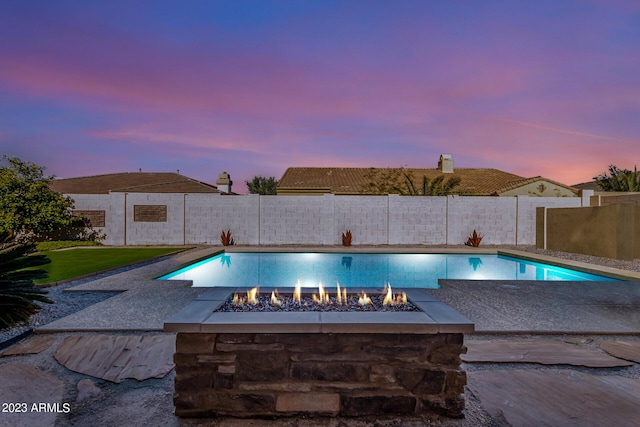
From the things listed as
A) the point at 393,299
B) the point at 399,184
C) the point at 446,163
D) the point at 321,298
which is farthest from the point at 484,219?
the point at 321,298

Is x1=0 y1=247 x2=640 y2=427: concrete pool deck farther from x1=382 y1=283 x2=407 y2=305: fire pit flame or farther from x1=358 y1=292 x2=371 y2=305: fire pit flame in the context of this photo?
x1=358 y1=292 x2=371 y2=305: fire pit flame

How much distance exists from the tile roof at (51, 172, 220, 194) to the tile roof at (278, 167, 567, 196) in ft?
21.1

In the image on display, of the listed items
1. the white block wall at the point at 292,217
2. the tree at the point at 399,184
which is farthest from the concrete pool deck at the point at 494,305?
the tree at the point at 399,184

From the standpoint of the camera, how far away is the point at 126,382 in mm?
3211

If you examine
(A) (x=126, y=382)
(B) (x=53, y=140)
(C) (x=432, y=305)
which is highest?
(B) (x=53, y=140)

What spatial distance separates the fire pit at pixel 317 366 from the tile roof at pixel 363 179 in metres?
22.3

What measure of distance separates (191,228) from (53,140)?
6.80 metres

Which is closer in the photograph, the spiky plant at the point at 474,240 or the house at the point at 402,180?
the spiky plant at the point at 474,240

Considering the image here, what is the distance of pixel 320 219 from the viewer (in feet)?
55.2

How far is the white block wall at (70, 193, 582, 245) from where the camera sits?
16.7 metres

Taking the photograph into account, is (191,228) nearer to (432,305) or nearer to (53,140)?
(53,140)

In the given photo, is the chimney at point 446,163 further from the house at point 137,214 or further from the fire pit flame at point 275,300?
the fire pit flame at point 275,300

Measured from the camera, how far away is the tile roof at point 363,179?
26016mm

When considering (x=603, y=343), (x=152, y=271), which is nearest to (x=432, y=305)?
(x=603, y=343)
